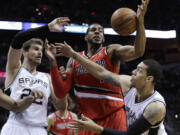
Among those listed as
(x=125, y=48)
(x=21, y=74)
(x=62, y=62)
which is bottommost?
(x=62, y=62)

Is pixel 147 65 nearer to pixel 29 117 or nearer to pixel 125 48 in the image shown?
pixel 125 48

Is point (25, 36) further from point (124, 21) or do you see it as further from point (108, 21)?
point (108, 21)

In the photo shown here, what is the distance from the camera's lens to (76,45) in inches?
643

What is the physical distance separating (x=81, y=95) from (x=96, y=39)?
0.75m

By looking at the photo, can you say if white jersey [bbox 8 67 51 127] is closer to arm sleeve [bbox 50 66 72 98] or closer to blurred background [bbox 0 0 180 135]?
arm sleeve [bbox 50 66 72 98]

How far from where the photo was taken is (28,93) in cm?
352

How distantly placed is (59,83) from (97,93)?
1.62 feet

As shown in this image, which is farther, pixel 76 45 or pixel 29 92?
pixel 76 45

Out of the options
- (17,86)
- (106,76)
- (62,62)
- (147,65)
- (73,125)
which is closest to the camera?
(73,125)

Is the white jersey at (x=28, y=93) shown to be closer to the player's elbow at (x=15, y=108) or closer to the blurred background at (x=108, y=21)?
the player's elbow at (x=15, y=108)

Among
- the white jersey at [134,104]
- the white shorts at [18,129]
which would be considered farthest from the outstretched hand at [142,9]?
the white shorts at [18,129]

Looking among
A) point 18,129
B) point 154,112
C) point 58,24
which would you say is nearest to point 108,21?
point 58,24

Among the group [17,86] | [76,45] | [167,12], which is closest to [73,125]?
[17,86]

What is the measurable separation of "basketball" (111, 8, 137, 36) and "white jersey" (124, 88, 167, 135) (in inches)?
28.1
